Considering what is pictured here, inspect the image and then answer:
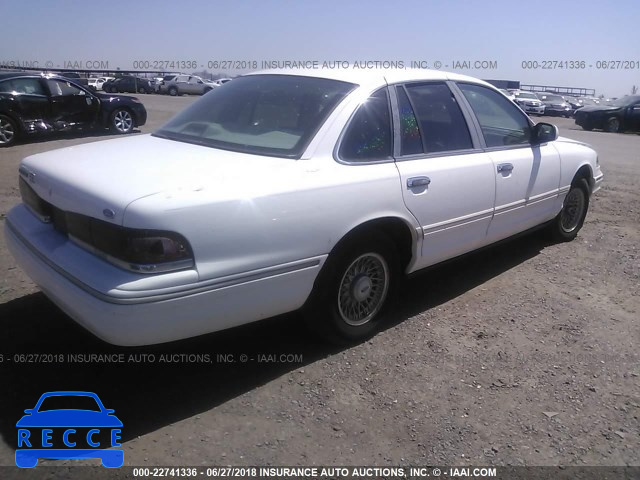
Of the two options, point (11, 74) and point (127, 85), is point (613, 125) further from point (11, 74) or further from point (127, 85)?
point (127, 85)

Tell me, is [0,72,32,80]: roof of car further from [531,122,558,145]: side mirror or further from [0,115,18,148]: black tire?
[531,122,558,145]: side mirror

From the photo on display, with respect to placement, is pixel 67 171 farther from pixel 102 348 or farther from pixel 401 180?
pixel 401 180

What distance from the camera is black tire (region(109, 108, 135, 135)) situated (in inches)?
498

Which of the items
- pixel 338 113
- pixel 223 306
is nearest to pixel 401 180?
pixel 338 113

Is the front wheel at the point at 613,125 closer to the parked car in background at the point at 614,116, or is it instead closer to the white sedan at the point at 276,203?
the parked car in background at the point at 614,116

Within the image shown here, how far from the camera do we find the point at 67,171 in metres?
2.88

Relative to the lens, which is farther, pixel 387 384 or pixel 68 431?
pixel 387 384

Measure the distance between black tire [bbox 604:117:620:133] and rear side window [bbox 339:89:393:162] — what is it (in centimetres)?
2026

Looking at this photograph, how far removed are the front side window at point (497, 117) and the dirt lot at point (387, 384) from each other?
119 cm

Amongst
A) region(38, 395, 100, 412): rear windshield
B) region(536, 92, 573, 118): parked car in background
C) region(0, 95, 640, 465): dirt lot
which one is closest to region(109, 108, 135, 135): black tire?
region(0, 95, 640, 465): dirt lot

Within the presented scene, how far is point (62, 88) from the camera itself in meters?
11.6

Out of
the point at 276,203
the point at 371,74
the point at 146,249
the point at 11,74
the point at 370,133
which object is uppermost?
the point at 371,74

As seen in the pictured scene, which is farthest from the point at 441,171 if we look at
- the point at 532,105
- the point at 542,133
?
the point at 532,105

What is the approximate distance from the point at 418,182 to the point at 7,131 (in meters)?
9.90
